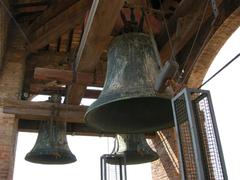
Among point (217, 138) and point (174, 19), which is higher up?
point (174, 19)

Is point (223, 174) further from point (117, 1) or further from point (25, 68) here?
point (25, 68)

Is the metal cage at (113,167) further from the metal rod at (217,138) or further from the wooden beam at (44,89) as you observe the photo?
the metal rod at (217,138)

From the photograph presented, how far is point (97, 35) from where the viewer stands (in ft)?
9.17

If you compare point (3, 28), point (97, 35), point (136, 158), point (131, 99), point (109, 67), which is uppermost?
point (3, 28)

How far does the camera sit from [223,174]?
1437mm

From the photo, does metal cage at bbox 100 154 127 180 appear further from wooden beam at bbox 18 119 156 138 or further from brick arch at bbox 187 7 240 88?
brick arch at bbox 187 7 240 88

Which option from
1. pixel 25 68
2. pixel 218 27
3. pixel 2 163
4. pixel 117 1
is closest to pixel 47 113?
pixel 2 163

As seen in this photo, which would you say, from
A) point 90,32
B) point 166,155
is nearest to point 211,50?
point 166,155

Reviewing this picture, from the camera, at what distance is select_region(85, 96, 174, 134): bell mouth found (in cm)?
249

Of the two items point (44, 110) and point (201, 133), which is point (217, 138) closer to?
point (201, 133)

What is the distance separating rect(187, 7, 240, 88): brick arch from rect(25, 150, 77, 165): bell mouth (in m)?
1.62

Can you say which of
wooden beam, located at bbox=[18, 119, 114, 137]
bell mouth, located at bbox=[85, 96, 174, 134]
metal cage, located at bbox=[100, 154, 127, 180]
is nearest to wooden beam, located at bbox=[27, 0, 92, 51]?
wooden beam, located at bbox=[18, 119, 114, 137]

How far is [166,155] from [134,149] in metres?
0.98

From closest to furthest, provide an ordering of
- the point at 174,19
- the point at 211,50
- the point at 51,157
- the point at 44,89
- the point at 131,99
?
the point at 131,99
the point at 174,19
the point at 51,157
the point at 211,50
the point at 44,89
